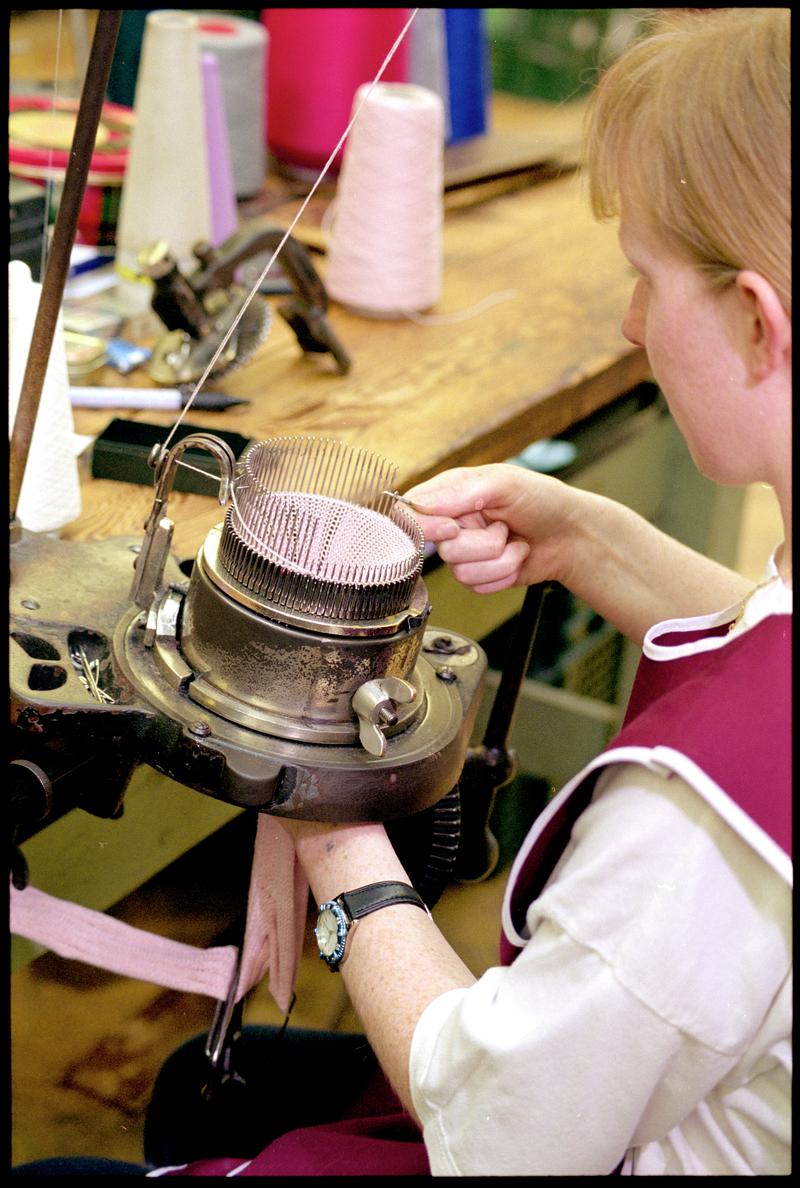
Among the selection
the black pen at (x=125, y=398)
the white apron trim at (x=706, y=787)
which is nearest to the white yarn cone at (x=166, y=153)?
the black pen at (x=125, y=398)

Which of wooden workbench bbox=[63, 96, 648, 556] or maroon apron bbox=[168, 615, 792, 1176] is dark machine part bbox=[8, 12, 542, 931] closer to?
maroon apron bbox=[168, 615, 792, 1176]

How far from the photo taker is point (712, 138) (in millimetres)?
650

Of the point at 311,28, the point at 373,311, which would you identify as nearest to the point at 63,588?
the point at 373,311

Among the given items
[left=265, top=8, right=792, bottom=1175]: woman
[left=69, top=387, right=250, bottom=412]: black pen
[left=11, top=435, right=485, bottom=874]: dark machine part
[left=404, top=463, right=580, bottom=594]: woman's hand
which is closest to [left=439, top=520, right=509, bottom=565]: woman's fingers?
[left=404, top=463, right=580, bottom=594]: woman's hand

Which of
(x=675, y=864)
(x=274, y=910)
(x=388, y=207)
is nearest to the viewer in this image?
(x=675, y=864)

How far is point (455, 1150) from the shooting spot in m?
0.70

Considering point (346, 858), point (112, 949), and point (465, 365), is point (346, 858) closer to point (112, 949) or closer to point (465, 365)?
point (112, 949)

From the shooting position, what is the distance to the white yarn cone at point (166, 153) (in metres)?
1.56

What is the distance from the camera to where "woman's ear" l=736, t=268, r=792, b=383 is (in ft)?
2.10

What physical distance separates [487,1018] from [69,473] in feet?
2.05

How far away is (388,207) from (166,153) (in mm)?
280

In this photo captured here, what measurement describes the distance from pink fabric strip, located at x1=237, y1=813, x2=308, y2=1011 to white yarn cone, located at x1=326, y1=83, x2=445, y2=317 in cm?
96

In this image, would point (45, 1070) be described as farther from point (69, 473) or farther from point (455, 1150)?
point (455, 1150)

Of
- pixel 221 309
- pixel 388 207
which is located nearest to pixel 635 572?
pixel 221 309
